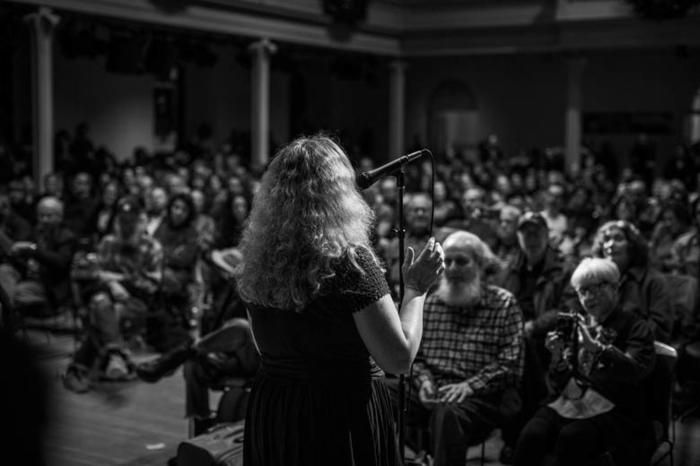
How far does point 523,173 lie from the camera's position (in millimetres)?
18547

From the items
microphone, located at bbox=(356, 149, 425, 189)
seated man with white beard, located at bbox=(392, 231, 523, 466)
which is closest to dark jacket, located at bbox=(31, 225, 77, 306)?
seated man with white beard, located at bbox=(392, 231, 523, 466)

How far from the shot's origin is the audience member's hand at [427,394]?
422cm

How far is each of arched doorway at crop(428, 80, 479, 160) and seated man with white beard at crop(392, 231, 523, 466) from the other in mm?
18005

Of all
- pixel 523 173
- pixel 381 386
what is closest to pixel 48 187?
pixel 381 386

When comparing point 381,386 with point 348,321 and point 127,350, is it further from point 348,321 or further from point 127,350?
point 127,350

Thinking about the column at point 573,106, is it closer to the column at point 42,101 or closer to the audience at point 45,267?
the column at point 42,101

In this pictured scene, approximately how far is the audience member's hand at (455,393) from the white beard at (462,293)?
41 cm

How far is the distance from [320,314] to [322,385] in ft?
0.70

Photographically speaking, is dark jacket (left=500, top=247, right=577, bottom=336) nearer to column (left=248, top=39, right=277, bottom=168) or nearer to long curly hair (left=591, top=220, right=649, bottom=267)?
long curly hair (left=591, top=220, right=649, bottom=267)

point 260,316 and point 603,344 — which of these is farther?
point 603,344

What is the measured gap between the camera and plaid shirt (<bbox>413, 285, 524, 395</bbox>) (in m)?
4.30

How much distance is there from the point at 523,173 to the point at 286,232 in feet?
54.5

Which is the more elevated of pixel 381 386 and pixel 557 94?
pixel 557 94

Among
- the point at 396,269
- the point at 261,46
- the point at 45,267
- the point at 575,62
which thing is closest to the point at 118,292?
the point at 45,267
